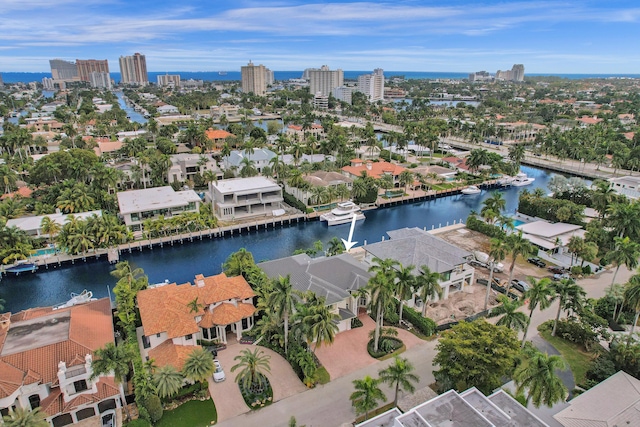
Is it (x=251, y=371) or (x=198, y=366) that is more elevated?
(x=198, y=366)

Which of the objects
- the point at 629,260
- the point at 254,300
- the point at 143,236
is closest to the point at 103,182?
the point at 143,236

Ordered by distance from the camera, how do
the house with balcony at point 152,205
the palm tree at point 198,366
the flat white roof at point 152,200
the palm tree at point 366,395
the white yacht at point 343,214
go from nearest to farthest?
1. the palm tree at point 366,395
2. the palm tree at point 198,366
3. the house with balcony at point 152,205
4. the flat white roof at point 152,200
5. the white yacht at point 343,214

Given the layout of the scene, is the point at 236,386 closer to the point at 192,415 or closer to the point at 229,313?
the point at 192,415

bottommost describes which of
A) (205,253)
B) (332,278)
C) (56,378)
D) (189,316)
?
(205,253)

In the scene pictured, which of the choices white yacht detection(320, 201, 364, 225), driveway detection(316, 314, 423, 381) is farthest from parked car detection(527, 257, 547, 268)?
white yacht detection(320, 201, 364, 225)

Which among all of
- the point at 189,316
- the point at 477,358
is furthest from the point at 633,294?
the point at 189,316

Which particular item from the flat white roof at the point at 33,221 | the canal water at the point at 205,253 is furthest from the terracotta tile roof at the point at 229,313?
the flat white roof at the point at 33,221

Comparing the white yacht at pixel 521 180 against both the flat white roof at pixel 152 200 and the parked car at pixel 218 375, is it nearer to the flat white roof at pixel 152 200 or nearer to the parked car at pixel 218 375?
the flat white roof at pixel 152 200
